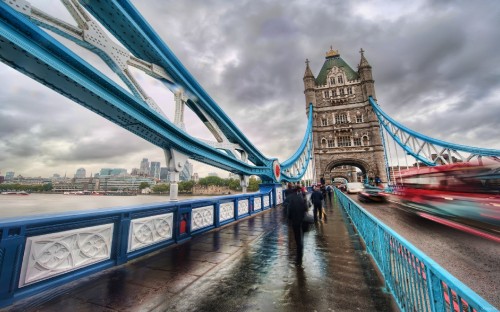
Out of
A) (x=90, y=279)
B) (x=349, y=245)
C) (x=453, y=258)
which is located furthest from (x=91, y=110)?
(x=453, y=258)

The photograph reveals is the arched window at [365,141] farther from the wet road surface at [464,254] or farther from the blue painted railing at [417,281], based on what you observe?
the blue painted railing at [417,281]

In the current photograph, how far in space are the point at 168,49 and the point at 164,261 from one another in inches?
266

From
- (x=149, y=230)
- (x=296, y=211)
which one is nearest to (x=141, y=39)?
(x=149, y=230)

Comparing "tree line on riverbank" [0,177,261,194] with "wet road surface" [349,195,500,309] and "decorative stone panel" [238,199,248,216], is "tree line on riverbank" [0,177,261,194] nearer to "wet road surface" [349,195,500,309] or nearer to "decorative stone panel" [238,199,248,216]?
"decorative stone panel" [238,199,248,216]

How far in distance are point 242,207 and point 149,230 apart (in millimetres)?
5182

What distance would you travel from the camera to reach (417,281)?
6.73 ft

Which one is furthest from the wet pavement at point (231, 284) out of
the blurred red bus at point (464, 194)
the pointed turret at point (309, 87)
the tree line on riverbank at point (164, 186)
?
the tree line on riverbank at point (164, 186)

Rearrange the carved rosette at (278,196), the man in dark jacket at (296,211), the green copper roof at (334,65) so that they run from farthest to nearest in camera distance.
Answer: the green copper roof at (334,65) → the carved rosette at (278,196) → the man in dark jacket at (296,211)

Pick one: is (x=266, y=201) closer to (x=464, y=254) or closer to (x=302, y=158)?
(x=464, y=254)

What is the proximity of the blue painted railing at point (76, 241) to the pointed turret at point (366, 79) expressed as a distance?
44.5 meters

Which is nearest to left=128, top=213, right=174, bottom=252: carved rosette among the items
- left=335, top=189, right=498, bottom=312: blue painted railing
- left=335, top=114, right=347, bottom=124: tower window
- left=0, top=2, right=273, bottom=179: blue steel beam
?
left=0, top=2, right=273, bottom=179: blue steel beam

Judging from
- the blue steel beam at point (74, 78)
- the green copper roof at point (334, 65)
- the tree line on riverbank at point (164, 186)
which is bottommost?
the tree line on riverbank at point (164, 186)

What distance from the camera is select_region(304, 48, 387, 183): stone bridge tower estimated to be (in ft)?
121

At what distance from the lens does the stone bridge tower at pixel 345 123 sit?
37.0 meters
